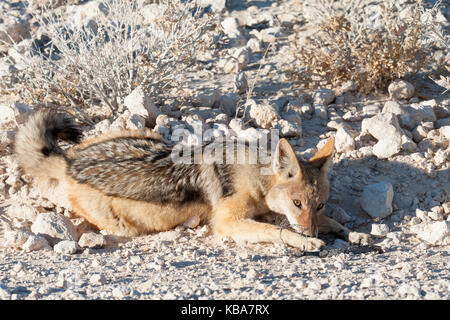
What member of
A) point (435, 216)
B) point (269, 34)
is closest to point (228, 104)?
point (269, 34)

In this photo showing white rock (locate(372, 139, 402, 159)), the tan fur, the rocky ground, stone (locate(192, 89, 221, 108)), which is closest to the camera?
the rocky ground

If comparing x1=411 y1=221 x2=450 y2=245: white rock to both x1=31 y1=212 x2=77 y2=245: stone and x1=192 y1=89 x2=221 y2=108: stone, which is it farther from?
x1=31 y1=212 x2=77 y2=245: stone

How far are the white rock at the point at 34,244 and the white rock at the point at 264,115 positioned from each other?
3.26m

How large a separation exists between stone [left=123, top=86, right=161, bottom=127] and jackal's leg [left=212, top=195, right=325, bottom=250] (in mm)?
1966

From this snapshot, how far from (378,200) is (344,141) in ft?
3.54

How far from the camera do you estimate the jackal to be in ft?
20.6

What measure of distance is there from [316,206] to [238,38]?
4621 mm

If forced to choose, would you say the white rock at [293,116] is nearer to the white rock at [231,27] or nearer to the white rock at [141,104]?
the white rock at [141,104]

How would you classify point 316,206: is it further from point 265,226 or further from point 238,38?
point 238,38

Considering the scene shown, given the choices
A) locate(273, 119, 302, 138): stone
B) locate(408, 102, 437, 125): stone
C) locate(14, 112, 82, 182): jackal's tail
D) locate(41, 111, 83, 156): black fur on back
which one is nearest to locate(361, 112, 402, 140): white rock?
locate(408, 102, 437, 125): stone

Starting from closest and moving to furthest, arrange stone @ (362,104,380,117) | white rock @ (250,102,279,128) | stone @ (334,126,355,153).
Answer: stone @ (334,126,355,153) < white rock @ (250,102,279,128) < stone @ (362,104,380,117)

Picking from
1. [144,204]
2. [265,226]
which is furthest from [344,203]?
[144,204]

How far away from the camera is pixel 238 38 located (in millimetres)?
10070

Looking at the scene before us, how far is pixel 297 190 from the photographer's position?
6.24 m
